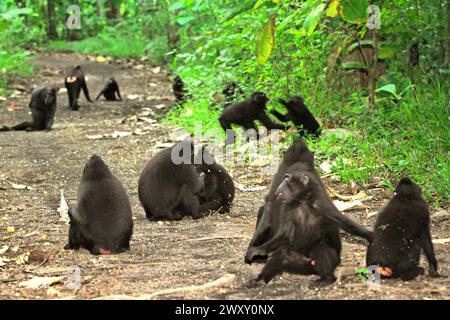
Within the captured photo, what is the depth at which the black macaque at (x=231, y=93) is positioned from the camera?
38.9 ft

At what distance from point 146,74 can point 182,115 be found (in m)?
10.2

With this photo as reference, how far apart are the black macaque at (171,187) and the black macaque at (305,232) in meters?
2.15

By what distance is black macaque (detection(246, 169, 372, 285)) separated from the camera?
4855mm

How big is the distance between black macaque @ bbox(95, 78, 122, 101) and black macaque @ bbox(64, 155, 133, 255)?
37.5ft

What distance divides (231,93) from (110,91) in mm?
6093

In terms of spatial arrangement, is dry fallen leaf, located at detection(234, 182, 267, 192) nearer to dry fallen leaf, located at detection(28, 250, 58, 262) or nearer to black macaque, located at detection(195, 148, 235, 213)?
black macaque, located at detection(195, 148, 235, 213)

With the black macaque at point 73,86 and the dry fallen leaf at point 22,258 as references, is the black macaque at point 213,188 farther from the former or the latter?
the black macaque at point 73,86

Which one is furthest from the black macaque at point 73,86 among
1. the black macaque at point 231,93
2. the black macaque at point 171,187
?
the black macaque at point 171,187

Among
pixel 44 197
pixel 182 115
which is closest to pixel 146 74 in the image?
pixel 182 115

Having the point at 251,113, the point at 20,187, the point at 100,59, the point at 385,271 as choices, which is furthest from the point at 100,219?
the point at 100,59

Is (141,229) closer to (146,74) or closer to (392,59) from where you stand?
(392,59)

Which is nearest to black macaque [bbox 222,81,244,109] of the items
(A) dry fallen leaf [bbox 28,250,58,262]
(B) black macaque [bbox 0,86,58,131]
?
(B) black macaque [bbox 0,86,58,131]

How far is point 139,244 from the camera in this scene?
6355mm

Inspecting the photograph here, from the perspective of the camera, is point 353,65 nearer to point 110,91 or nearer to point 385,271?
point 385,271
